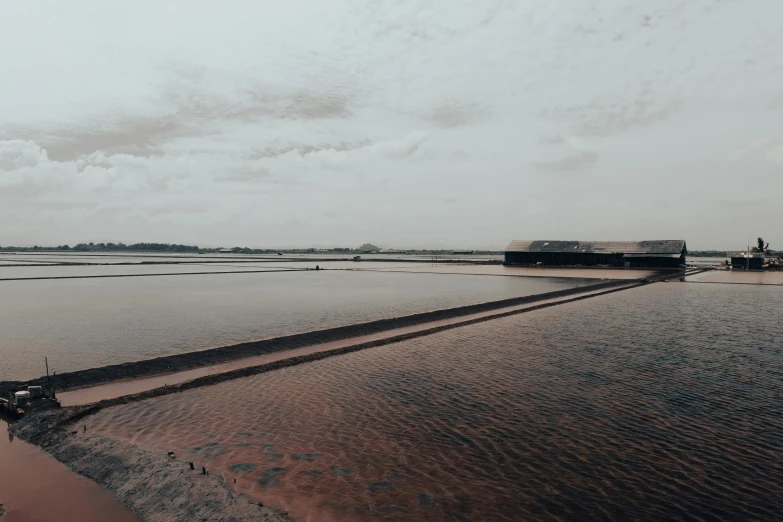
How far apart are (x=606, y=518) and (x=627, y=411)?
5113mm

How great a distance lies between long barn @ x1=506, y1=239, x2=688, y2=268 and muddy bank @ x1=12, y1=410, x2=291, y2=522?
291ft

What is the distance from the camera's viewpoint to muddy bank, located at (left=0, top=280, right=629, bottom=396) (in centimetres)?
1371

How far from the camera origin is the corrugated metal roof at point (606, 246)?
80.8 m

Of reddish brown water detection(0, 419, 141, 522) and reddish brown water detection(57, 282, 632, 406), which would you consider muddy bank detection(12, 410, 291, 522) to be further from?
reddish brown water detection(57, 282, 632, 406)

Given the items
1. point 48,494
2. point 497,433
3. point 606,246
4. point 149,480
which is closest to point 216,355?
point 48,494

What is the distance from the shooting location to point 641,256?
8225cm

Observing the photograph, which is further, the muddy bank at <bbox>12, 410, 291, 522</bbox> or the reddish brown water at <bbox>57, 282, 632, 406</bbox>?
the reddish brown water at <bbox>57, 282, 632, 406</bbox>

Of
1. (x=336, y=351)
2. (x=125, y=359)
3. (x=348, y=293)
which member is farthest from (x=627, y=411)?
(x=348, y=293)

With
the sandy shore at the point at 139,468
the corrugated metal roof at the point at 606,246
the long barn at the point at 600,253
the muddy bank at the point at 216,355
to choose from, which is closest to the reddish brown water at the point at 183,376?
the muddy bank at the point at 216,355

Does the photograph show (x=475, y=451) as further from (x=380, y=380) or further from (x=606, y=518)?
(x=380, y=380)

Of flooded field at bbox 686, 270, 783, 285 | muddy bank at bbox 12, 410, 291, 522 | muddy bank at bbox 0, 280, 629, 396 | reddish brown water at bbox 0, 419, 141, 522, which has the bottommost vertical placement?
reddish brown water at bbox 0, 419, 141, 522

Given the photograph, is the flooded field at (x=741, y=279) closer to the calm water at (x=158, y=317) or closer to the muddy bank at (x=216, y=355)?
the calm water at (x=158, y=317)

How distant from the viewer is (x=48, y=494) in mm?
7867

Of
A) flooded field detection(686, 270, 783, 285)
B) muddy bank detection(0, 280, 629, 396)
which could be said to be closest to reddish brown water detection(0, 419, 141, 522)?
muddy bank detection(0, 280, 629, 396)
